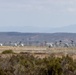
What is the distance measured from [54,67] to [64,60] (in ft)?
19.1

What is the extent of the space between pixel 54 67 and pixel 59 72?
33.5 inches

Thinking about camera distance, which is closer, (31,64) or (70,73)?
(70,73)

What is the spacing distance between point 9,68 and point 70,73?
6330mm

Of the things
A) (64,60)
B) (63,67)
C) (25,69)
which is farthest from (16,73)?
(64,60)

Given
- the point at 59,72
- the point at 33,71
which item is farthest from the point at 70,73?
the point at 33,71

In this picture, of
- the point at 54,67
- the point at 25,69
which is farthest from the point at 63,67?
the point at 25,69

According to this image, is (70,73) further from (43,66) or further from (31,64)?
(31,64)

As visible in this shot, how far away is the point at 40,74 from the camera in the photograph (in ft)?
137

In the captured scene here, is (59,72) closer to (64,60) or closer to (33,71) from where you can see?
(33,71)

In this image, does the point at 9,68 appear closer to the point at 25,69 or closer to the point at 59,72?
the point at 25,69

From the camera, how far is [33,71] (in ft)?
138

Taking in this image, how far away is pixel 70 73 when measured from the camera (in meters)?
40.9

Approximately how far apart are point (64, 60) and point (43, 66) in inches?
182

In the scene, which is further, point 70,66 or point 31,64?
point 31,64
